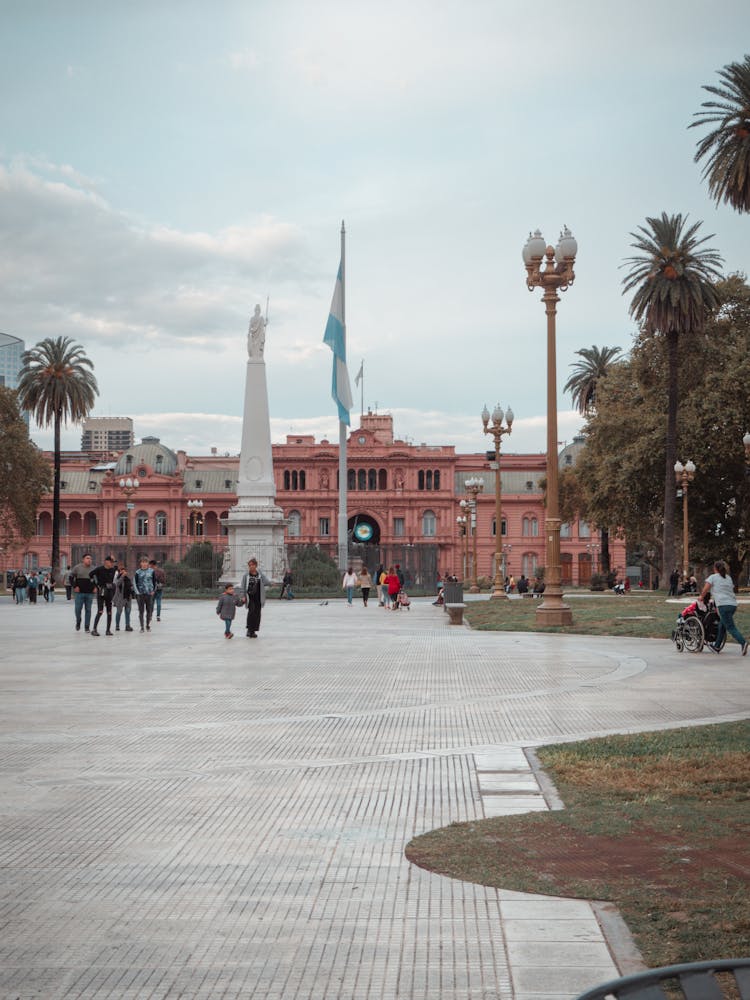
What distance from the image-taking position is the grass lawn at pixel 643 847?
14.0ft

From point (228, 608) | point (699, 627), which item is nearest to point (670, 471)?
point (228, 608)

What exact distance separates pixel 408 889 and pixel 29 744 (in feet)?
15.7

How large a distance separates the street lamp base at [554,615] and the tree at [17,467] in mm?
36668

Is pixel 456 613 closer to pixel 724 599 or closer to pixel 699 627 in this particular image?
pixel 699 627

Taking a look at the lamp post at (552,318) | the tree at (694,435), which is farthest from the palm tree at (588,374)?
the lamp post at (552,318)

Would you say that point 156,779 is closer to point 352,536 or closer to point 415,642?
point 415,642

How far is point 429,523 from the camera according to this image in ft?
329

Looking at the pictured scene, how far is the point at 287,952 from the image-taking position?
4.07 meters

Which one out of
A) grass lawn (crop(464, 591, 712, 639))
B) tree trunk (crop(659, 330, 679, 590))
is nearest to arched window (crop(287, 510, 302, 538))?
tree trunk (crop(659, 330, 679, 590))

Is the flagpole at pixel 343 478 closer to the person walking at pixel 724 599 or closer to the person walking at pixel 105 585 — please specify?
the person walking at pixel 105 585

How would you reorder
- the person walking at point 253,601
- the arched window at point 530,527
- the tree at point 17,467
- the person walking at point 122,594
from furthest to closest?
the arched window at point 530,527
the tree at point 17,467
the person walking at point 122,594
the person walking at point 253,601

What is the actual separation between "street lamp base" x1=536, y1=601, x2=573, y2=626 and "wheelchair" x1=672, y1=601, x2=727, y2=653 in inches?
228

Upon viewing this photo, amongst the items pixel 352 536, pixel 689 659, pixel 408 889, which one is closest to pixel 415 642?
pixel 689 659

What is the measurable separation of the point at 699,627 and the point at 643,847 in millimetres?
12352
